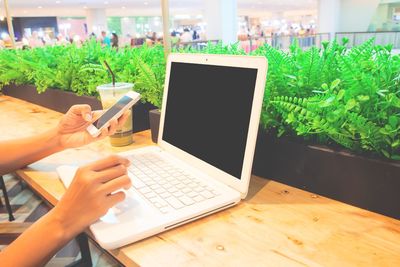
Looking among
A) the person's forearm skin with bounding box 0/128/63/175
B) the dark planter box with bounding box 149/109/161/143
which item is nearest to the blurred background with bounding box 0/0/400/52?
the dark planter box with bounding box 149/109/161/143

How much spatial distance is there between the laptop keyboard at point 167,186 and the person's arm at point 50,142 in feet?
0.68

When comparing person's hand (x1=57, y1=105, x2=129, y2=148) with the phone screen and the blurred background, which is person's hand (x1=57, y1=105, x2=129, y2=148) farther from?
the blurred background

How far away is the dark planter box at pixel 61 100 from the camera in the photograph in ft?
4.20

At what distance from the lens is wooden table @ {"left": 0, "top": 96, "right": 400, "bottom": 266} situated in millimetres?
539

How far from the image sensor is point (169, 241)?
0.60 metres

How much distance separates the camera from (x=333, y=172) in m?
0.68

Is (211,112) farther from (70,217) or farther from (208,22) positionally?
(208,22)

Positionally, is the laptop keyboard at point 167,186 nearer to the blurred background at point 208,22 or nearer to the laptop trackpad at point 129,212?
the laptop trackpad at point 129,212

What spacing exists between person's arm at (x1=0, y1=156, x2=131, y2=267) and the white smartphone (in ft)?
0.97

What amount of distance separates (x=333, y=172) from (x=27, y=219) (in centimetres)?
206

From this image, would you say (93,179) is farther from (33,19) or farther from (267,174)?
(33,19)

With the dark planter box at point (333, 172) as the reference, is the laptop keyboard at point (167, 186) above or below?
below

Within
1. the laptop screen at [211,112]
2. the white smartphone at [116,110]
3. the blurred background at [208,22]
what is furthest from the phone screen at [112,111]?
the blurred background at [208,22]

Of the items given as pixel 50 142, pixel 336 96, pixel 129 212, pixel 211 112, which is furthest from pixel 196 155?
pixel 50 142
